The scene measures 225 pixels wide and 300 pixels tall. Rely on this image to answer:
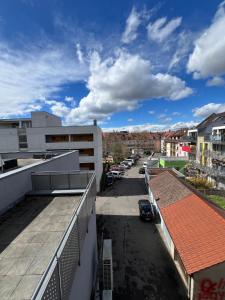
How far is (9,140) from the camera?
26.4 meters

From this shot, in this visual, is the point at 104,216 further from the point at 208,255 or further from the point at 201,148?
the point at 201,148

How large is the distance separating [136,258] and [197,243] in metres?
4.61

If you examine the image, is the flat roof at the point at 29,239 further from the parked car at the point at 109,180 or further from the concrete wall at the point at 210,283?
the parked car at the point at 109,180

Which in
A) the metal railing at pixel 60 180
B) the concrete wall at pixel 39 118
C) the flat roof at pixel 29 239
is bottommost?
the flat roof at pixel 29 239

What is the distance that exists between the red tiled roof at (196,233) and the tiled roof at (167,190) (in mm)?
1468

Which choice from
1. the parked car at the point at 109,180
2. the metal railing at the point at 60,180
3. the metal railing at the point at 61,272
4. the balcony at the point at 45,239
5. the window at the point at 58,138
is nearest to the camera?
the metal railing at the point at 61,272

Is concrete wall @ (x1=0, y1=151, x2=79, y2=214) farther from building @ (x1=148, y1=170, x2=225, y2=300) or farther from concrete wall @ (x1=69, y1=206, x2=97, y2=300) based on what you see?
building @ (x1=148, y1=170, x2=225, y2=300)

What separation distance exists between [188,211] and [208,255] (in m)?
4.32

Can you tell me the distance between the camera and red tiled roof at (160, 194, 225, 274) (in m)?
8.44

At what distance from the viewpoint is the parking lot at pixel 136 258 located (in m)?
9.70

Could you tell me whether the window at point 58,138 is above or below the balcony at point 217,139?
above

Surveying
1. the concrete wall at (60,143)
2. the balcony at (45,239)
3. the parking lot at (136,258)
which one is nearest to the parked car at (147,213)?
the parking lot at (136,258)

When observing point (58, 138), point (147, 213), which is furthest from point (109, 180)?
point (147, 213)

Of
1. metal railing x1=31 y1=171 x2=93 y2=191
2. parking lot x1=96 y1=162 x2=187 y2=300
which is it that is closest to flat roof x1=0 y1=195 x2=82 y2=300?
metal railing x1=31 y1=171 x2=93 y2=191
